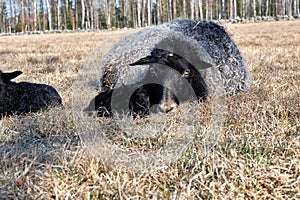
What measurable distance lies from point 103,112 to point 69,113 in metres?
0.45

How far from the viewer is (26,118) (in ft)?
13.9

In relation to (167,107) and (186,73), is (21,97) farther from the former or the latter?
(186,73)

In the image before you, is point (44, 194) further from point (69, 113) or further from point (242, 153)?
point (69, 113)

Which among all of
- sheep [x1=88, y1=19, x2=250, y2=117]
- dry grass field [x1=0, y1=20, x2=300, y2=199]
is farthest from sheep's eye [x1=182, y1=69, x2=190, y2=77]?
dry grass field [x1=0, y1=20, x2=300, y2=199]

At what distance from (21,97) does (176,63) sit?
6.23ft

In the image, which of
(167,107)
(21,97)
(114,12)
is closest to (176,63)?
(167,107)

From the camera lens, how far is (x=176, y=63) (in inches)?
170

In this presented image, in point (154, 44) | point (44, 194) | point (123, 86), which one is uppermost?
point (154, 44)

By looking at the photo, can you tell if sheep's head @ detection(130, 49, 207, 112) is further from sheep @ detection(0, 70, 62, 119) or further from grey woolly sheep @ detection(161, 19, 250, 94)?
sheep @ detection(0, 70, 62, 119)

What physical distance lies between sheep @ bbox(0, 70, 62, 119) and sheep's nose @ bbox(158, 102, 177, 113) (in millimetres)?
1478

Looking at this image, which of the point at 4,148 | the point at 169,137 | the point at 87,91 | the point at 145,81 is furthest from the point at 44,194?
the point at 87,91

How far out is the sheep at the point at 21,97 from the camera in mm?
4647

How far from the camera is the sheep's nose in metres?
4.02

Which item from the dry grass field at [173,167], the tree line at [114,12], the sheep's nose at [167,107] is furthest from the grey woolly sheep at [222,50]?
the tree line at [114,12]
